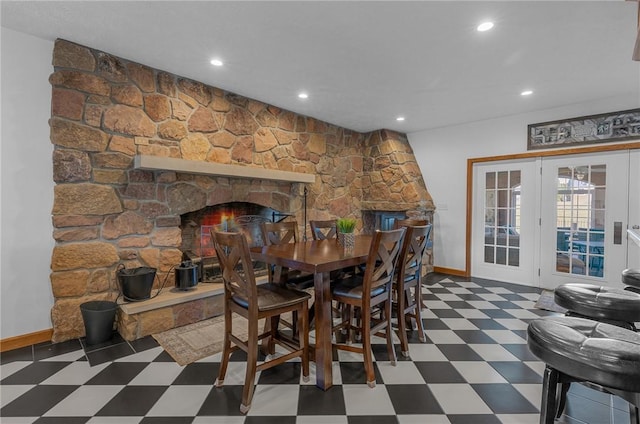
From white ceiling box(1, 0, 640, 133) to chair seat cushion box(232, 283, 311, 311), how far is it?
1889 millimetres

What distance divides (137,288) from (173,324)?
0.47 m

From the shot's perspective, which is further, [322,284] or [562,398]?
[322,284]

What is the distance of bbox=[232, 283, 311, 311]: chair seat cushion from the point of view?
73.5 inches

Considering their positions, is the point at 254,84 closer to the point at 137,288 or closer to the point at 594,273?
the point at 137,288

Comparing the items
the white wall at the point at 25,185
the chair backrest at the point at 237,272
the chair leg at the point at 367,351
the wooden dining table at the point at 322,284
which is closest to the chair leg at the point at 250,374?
the chair backrest at the point at 237,272

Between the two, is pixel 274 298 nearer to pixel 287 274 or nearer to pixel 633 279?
pixel 287 274

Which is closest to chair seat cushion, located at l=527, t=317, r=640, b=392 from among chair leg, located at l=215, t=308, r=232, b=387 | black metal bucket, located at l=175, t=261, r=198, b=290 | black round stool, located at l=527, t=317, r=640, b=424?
black round stool, located at l=527, t=317, r=640, b=424

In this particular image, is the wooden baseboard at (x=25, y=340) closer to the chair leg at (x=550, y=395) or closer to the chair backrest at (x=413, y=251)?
the chair backrest at (x=413, y=251)

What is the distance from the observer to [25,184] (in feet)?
7.92

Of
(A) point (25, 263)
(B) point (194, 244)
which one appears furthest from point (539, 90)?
(A) point (25, 263)

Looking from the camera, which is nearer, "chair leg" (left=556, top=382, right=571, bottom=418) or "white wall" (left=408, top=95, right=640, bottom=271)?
"chair leg" (left=556, top=382, right=571, bottom=418)

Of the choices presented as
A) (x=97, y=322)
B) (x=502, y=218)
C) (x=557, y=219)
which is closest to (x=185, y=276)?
(x=97, y=322)

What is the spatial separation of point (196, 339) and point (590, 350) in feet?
8.48

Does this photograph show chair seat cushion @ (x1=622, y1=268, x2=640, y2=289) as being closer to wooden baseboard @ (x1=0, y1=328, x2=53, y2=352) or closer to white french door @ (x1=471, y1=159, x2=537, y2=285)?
white french door @ (x1=471, y1=159, x2=537, y2=285)
